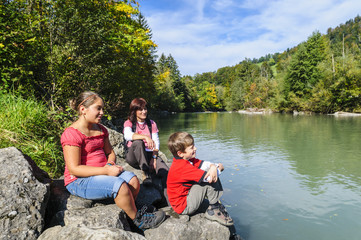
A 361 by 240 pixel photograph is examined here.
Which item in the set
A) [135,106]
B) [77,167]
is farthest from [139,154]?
[77,167]

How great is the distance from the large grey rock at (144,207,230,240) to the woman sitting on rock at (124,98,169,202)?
3.47 feet

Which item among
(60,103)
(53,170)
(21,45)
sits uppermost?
(21,45)

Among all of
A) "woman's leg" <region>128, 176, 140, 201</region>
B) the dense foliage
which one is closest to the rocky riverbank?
"woman's leg" <region>128, 176, 140, 201</region>

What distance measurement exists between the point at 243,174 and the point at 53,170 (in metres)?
5.22

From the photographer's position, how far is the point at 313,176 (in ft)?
22.6

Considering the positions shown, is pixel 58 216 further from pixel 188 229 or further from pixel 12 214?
pixel 188 229

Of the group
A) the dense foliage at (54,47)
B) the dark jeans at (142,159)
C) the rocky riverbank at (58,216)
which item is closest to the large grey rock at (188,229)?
the rocky riverbank at (58,216)

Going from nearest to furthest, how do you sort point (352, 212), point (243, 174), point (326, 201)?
point (352, 212) → point (326, 201) → point (243, 174)

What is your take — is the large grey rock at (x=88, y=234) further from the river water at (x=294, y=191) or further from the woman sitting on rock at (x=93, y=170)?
the river water at (x=294, y=191)

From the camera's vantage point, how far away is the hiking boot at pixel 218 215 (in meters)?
3.09

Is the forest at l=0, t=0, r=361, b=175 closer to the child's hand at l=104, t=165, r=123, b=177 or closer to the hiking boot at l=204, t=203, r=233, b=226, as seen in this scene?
the child's hand at l=104, t=165, r=123, b=177

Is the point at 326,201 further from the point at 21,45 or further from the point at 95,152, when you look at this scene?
the point at 21,45

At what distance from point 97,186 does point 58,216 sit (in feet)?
1.65

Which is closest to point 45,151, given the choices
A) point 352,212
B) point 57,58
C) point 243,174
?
point 57,58
